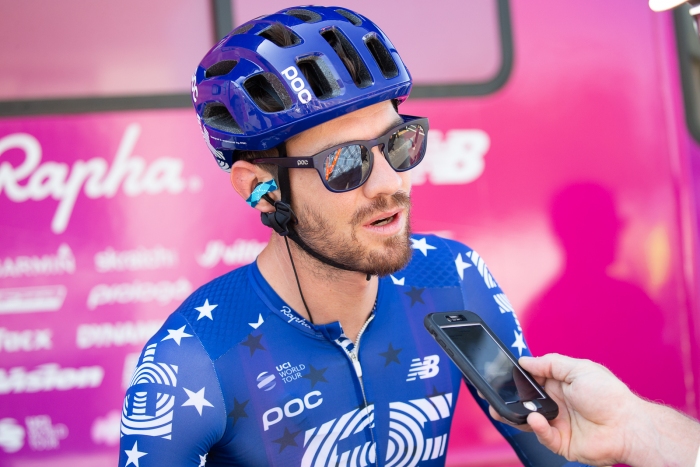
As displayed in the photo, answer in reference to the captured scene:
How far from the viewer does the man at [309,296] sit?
190 cm

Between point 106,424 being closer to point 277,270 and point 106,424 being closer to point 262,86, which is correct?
point 277,270

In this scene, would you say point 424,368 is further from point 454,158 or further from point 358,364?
point 454,158

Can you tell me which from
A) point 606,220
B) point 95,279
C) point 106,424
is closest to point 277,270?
point 95,279

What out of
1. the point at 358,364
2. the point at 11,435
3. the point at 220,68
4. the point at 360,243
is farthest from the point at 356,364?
the point at 11,435

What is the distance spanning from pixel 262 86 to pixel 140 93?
0.91m

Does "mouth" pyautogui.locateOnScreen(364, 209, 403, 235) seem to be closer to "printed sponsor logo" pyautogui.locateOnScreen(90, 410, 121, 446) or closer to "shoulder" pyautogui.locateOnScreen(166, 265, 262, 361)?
"shoulder" pyautogui.locateOnScreen(166, 265, 262, 361)

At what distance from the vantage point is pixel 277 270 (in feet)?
6.97

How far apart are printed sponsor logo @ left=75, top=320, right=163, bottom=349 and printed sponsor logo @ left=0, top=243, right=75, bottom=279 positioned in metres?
0.22

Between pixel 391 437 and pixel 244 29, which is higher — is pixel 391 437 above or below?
below

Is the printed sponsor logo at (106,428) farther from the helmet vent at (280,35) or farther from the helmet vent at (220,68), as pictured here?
the helmet vent at (280,35)

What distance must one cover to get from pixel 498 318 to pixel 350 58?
0.89m

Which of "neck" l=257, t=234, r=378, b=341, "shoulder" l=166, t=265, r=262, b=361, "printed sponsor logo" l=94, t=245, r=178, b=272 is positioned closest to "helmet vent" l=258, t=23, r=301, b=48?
"neck" l=257, t=234, r=378, b=341

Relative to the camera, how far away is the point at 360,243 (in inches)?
77.4

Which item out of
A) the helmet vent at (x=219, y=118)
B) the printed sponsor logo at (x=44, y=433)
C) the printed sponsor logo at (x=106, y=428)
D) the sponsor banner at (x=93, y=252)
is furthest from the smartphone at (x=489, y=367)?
the printed sponsor logo at (x=44, y=433)
